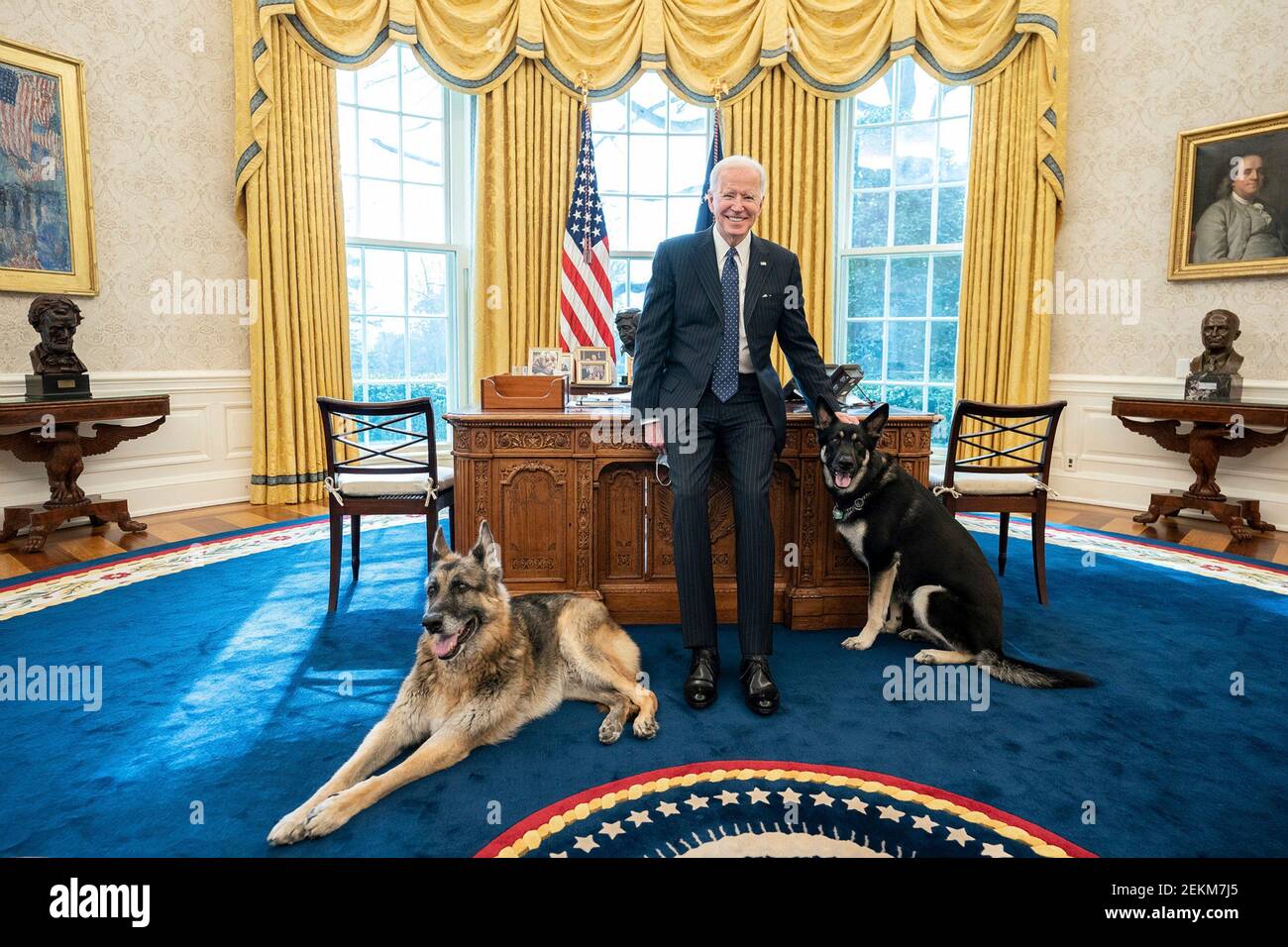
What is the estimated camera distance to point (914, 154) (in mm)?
6422

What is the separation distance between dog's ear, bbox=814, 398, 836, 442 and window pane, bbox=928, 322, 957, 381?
4.02 metres

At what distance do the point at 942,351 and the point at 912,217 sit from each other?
1143 millimetres

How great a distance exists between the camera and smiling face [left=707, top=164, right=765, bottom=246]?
8.75 feet

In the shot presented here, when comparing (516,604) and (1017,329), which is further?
(1017,329)

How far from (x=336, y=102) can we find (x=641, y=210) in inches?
97.2

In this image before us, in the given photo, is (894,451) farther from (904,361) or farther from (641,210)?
(641,210)

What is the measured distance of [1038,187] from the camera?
589cm

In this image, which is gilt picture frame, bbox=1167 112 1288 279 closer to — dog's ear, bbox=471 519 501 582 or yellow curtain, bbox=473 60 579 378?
yellow curtain, bbox=473 60 579 378

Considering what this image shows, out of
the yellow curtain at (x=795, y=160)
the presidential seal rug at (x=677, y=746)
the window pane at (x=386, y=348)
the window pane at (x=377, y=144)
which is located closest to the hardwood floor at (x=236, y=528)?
→ the presidential seal rug at (x=677, y=746)

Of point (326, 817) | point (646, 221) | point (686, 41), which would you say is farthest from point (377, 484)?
point (686, 41)

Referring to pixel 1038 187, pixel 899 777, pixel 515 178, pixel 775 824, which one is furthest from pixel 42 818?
pixel 1038 187

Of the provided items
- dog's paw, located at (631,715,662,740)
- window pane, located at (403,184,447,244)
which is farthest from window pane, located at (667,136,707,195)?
dog's paw, located at (631,715,662,740)

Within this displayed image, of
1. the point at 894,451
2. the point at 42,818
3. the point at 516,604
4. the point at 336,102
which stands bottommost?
the point at 42,818

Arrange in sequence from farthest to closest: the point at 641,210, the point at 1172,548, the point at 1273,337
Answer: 1. the point at 641,210
2. the point at 1273,337
3. the point at 1172,548
